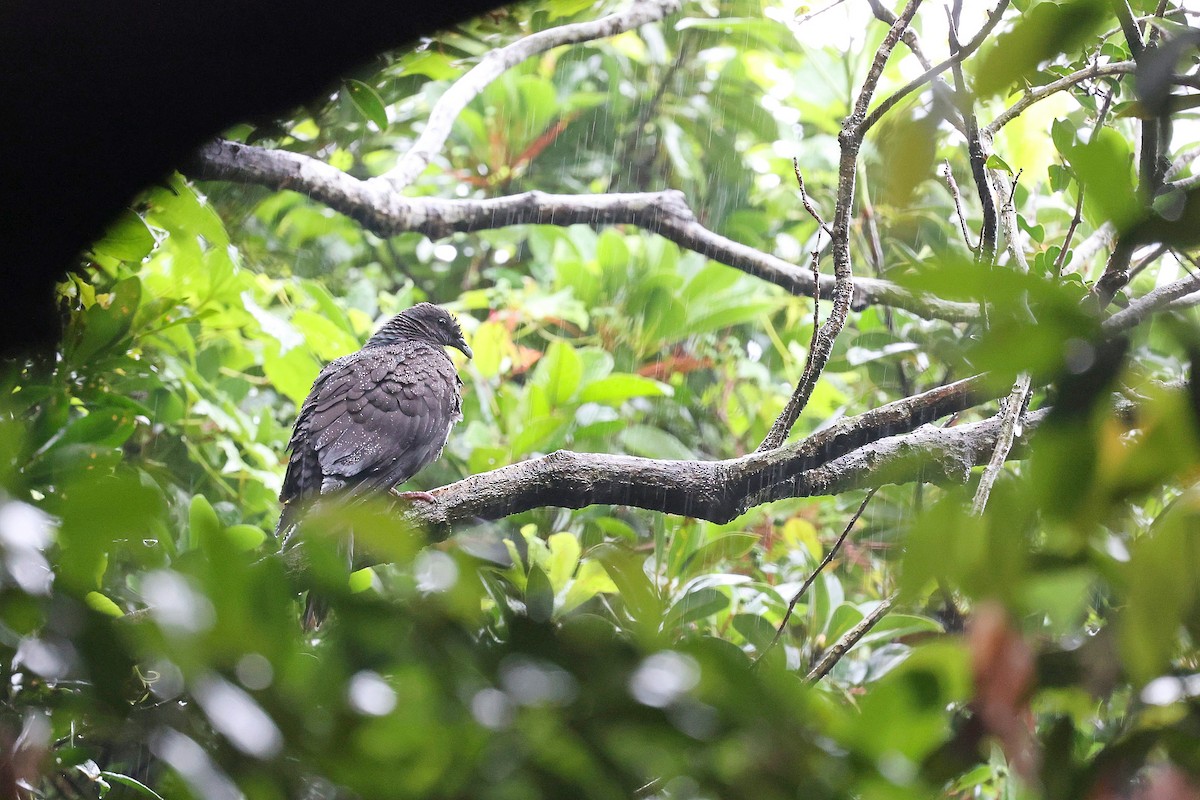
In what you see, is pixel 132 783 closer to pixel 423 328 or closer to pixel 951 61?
pixel 951 61

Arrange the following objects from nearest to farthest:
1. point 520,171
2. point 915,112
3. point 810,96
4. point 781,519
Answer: point 915,112
point 781,519
point 810,96
point 520,171

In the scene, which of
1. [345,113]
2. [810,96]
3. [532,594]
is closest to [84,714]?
[532,594]

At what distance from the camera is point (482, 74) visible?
191 centimetres

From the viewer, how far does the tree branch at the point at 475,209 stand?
4.95 ft

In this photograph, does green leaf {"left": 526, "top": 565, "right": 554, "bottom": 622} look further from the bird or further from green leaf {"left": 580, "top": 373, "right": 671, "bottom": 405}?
green leaf {"left": 580, "top": 373, "right": 671, "bottom": 405}

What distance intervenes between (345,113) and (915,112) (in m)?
1.73

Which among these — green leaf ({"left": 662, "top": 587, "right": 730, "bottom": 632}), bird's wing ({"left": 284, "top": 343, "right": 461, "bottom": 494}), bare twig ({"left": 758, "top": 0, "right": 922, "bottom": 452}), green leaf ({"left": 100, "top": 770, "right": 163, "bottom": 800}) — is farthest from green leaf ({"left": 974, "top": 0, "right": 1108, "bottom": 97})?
bird's wing ({"left": 284, "top": 343, "right": 461, "bottom": 494})

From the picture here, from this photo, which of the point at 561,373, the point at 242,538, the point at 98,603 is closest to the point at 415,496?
the point at 561,373

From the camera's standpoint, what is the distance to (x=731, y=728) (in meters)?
0.26

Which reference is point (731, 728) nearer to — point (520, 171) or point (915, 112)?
point (915, 112)

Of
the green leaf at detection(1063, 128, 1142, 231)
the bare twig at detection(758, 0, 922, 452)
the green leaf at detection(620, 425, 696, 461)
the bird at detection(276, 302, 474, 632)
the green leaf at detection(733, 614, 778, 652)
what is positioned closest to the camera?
the green leaf at detection(1063, 128, 1142, 231)

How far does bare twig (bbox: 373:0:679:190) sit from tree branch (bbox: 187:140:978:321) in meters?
0.06

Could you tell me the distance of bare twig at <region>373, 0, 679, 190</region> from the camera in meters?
1.79

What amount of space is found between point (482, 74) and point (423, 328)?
A: 557 millimetres
